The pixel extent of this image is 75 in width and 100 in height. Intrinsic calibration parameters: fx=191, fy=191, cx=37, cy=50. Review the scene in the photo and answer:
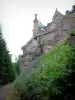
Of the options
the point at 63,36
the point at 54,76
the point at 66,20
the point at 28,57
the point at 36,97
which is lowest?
the point at 36,97

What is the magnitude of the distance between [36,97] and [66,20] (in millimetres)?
19441

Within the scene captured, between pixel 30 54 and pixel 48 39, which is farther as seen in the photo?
pixel 30 54

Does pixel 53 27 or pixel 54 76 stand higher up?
pixel 53 27

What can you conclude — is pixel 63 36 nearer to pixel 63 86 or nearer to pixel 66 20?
pixel 66 20

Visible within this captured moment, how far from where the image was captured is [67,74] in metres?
8.65

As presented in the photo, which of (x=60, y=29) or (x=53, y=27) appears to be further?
(x=53, y=27)

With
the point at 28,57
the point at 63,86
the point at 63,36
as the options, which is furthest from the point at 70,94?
the point at 28,57

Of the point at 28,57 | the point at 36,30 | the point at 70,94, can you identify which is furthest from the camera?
the point at 36,30

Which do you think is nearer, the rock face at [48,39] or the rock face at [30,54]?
the rock face at [48,39]

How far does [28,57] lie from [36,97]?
2193 cm

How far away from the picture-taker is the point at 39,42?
32312 mm

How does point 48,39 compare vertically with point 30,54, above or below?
above

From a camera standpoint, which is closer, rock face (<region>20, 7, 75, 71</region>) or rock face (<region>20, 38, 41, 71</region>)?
rock face (<region>20, 7, 75, 71</region>)

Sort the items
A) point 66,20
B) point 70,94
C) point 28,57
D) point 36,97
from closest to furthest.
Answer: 1. point 70,94
2. point 36,97
3. point 66,20
4. point 28,57
